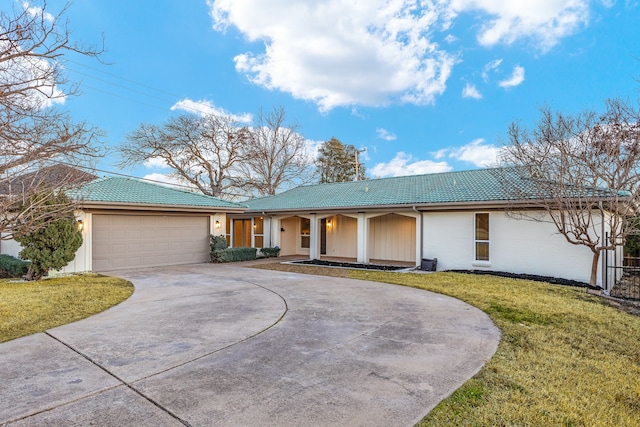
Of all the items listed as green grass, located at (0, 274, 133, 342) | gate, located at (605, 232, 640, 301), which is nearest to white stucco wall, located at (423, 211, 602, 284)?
gate, located at (605, 232, 640, 301)

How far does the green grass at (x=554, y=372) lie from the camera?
274 cm

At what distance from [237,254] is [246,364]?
1183 cm

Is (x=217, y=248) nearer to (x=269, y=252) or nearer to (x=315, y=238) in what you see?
(x=269, y=252)

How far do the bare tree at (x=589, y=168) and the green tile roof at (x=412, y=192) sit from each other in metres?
1.15

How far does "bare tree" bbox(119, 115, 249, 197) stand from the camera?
1036 inches

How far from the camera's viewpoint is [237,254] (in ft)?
49.8

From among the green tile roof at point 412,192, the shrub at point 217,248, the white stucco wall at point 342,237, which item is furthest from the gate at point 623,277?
the shrub at point 217,248

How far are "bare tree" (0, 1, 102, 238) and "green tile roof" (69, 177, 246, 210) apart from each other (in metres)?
5.46

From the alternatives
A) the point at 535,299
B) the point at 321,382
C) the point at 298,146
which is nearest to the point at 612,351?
the point at 535,299

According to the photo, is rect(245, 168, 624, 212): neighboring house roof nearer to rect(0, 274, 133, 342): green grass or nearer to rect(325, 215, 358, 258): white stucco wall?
rect(325, 215, 358, 258): white stucco wall

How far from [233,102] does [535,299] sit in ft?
75.4

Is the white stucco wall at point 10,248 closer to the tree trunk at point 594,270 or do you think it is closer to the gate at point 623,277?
the tree trunk at point 594,270

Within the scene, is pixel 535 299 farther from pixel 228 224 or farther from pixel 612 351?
pixel 228 224

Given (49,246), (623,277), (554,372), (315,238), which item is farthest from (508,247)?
(49,246)
